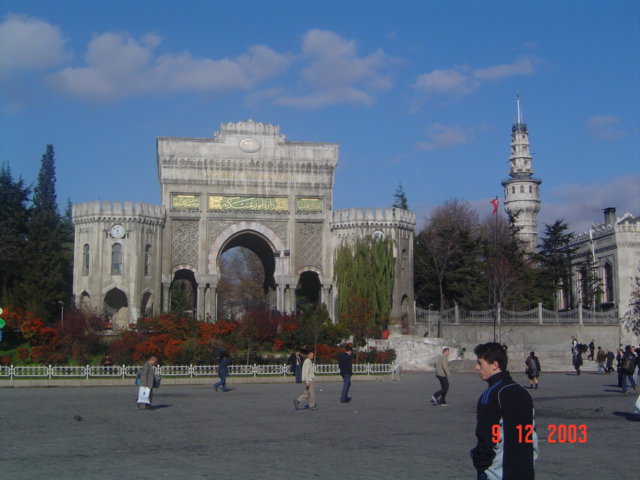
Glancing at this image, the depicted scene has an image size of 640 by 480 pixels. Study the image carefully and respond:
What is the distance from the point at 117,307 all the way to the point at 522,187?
182ft

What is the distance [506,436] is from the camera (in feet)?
16.8

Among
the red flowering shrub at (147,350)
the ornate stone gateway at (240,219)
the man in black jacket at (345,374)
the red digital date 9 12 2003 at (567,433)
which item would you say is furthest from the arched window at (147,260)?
the red digital date 9 12 2003 at (567,433)

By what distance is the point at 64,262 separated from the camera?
48219 millimetres

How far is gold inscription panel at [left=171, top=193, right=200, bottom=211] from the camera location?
43750 millimetres

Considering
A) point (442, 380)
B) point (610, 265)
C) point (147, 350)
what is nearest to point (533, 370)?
point (442, 380)

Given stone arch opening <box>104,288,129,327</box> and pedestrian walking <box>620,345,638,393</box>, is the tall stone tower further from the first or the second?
pedestrian walking <box>620,345,638,393</box>

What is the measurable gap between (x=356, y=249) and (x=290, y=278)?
13.2 feet

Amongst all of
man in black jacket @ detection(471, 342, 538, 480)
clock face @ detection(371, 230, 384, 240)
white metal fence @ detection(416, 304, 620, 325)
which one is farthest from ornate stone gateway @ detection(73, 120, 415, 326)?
man in black jacket @ detection(471, 342, 538, 480)

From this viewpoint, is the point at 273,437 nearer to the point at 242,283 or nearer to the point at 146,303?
the point at 146,303

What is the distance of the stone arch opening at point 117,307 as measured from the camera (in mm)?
41656

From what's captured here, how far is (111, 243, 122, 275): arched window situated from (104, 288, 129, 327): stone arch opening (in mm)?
974

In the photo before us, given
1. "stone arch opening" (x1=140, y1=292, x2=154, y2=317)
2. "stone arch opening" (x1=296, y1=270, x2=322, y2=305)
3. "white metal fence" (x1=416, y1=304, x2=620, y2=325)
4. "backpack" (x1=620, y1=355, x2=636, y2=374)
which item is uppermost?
"stone arch opening" (x1=296, y1=270, x2=322, y2=305)

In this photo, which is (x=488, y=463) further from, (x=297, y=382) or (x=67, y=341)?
(x=67, y=341)

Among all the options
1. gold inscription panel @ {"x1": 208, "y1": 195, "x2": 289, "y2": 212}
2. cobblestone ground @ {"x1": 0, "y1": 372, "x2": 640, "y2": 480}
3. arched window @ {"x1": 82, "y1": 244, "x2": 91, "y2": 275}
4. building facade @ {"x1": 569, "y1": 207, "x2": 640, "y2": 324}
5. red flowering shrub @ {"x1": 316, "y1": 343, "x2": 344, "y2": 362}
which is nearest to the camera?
cobblestone ground @ {"x1": 0, "y1": 372, "x2": 640, "y2": 480}
